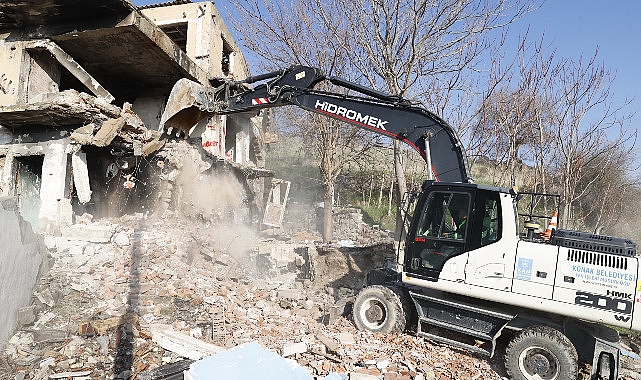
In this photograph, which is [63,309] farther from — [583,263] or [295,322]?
[583,263]

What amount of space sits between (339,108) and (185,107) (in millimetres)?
3406

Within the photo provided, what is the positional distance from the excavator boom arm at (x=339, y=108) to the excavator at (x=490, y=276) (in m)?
0.02

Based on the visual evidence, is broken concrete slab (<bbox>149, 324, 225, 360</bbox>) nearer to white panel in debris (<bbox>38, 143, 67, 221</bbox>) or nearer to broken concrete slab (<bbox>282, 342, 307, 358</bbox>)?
broken concrete slab (<bbox>282, 342, 307, 358</bbox>)

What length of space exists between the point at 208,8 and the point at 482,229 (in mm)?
12739

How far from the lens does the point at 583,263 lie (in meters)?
4.96

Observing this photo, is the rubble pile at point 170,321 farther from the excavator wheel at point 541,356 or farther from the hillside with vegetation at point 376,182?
the hillside with vegetation at point 376,182

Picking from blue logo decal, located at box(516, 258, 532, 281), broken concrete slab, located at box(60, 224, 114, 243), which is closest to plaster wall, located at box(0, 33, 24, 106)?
broken concrete slab, located at box(60, 224, 114, 243)

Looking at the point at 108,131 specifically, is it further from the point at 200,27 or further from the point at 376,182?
the point at 376,182

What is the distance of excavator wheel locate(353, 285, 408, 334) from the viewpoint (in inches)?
241

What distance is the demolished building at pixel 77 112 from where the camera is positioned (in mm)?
8695

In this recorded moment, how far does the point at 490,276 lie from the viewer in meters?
5.39

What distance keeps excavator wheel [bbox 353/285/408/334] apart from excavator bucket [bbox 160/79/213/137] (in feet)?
16.5

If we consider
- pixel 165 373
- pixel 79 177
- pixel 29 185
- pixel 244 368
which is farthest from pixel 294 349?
pixel 29 185

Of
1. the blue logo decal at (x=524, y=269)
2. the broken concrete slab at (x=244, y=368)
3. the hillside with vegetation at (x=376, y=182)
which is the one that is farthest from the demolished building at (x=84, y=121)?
the hillside with vegetation at (x=376, y=182)
